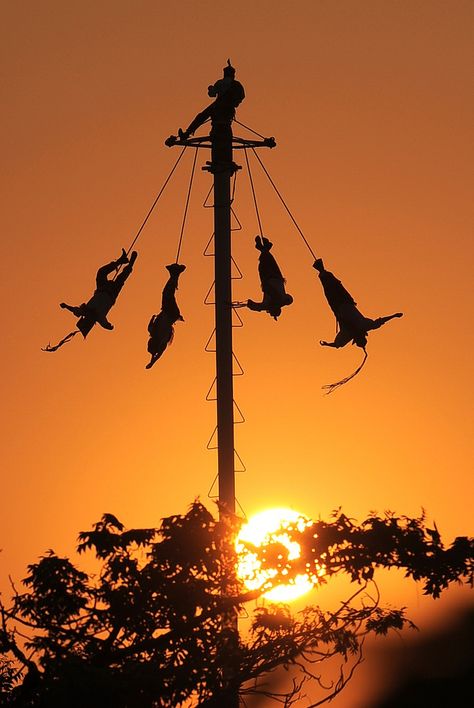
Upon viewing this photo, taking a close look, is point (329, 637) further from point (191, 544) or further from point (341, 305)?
point (341, 305)

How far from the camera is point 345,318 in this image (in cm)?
2131

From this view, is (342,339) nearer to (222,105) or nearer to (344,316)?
(344,316)

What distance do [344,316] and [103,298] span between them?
202 inches

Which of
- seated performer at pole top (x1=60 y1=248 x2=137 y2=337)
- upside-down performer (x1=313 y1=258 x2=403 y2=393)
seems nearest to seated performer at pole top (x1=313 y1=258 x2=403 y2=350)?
upside-down performer (x1=313 y1=258 x2=403 y2=393)

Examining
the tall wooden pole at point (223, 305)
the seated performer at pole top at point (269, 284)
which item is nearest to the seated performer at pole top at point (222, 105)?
the tall wooden pole at point (223, 305)

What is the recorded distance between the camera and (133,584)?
611 inches

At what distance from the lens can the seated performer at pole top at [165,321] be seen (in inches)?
866

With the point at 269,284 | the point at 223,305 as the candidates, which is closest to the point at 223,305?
A: the point at 223,305

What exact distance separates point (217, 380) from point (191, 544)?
5.43m

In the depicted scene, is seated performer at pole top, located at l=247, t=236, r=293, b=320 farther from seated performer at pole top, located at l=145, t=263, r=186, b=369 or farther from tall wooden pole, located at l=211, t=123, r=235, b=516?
seated performer at pole top, located at l=145, t=263, r=186, b=369

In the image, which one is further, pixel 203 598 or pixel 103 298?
pixel 103 298

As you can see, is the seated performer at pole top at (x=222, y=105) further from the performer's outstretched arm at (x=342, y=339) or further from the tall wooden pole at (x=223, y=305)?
the performer's outstretched arm at (x=342, y=339)

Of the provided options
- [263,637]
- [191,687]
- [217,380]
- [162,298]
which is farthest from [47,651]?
[162,298]

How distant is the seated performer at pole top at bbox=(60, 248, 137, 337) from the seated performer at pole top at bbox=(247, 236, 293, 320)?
2.86m
